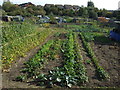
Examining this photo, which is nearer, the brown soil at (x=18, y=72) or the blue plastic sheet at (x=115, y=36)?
the brown soil at (x=18, y=72)

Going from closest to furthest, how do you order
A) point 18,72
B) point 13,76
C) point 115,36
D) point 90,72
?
point 13,76 → point 18,72 → point 90,72 → point 115,36

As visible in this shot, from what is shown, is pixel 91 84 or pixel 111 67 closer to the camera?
pixel 91 84

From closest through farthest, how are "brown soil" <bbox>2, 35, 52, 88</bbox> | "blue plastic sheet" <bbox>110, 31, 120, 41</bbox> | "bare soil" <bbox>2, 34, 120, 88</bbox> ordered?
1. "brown soil" <bbox>2, 35, 52, 88</bbox>
2. "bare soil" <bbox>2, 34, 120, 88</bbox>
3. "blue plastic sheet" <bbox>110, 31, 120, 41</bbox>

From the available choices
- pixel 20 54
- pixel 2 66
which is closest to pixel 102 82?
pixel 2 66

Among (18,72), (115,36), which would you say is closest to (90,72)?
(18,72)

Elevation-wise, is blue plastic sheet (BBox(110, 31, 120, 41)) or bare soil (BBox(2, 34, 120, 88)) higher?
blue plastic sheet (BBox(110, 31, 120, 41))

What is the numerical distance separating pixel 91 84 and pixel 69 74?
976 millimetres

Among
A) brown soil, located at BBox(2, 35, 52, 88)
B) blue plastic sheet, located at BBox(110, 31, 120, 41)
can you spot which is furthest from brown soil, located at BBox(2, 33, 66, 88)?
blue plastic sheet, located at BBox(110, 31, 120, 41)

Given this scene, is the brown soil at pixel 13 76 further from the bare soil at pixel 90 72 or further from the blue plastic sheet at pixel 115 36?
the blue plastic sheet at pixel 115 36

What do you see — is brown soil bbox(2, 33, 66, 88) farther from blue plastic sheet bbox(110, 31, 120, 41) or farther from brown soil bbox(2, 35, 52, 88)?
blue plastic sheet bbox(110, 31, 120, 41)

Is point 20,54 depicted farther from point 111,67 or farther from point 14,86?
point 111,67

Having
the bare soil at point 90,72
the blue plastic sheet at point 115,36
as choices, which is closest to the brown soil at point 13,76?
the bare soil at point 90,72

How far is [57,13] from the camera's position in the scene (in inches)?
2283

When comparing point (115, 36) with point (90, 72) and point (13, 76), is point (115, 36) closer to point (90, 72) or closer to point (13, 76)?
point (90, 72)
